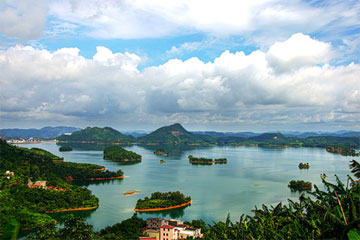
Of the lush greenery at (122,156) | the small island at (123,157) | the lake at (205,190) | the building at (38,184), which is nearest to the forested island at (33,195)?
the building at (38,184)

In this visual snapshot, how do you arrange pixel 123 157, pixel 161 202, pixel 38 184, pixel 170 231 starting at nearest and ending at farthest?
pixel 170 231, pixel 161 202, pixel 38 184, pixel 123 157

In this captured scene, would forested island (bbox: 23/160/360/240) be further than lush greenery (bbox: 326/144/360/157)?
No

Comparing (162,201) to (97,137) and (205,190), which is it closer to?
(205,190)

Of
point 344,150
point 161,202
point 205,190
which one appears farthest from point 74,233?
point 344,150

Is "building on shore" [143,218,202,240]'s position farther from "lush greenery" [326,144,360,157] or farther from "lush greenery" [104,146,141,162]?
"lush greenery" [326,144,360,157]

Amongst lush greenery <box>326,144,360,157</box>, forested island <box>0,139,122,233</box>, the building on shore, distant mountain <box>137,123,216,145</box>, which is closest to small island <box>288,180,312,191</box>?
the building on shore

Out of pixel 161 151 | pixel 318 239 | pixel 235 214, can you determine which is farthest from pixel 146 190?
pixel 161 151
